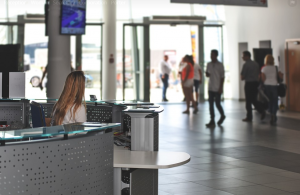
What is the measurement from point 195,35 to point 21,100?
12550 mm

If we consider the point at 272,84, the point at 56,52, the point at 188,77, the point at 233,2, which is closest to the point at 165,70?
the point at 188,77

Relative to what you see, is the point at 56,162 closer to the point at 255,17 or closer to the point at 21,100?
the point at 21,100

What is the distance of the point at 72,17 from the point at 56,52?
0.82m

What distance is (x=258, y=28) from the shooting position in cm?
1586

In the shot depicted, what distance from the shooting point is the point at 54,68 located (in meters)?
9.52

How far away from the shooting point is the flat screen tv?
9.23 metres

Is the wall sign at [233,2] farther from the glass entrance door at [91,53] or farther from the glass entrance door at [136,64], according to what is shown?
the glass entrance door at [91,53]

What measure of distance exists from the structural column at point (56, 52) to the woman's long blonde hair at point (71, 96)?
514 cm

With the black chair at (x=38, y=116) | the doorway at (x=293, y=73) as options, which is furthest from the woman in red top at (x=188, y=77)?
the black chair at (x=38, y=116)

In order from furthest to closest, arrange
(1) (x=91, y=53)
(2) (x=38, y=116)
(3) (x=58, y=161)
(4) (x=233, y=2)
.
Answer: (1) (x=91, y=53) → (4) (x=233, y=2) → (2) (x=38, y=116) → (3) (x=58, y=161)

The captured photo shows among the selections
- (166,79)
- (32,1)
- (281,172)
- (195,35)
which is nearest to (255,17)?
(195,35)

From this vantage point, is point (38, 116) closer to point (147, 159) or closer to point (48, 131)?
point (147, 159)

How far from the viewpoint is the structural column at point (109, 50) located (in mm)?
16281

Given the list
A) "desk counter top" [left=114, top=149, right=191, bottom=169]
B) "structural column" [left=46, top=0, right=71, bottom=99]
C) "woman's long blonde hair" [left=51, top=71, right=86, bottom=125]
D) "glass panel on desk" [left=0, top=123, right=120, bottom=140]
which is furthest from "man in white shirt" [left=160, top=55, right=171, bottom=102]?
"glass panel on desk" [left=0, top=123, right=120, bottom=140]
